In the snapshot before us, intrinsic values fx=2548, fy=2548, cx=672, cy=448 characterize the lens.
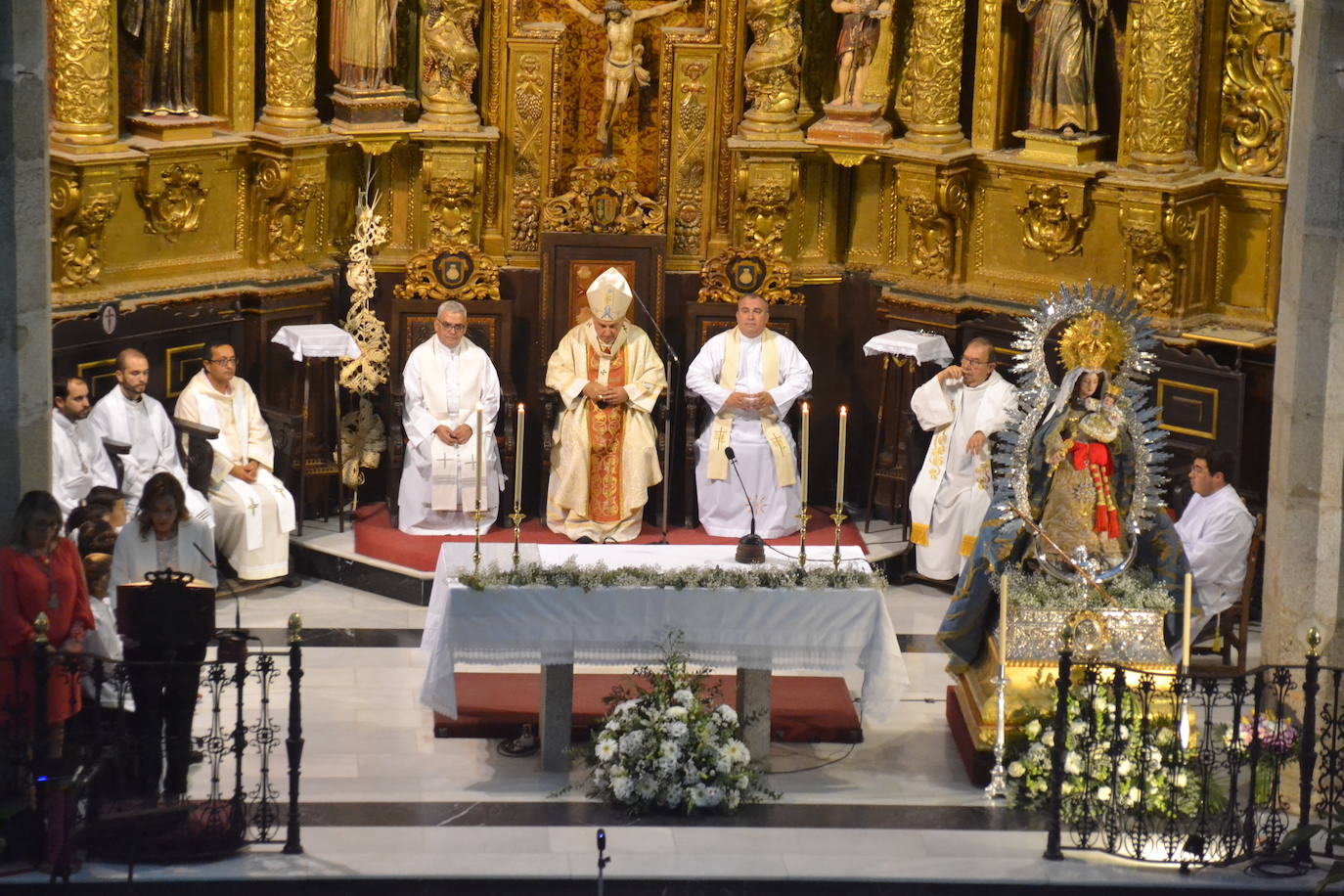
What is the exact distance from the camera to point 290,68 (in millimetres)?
15320

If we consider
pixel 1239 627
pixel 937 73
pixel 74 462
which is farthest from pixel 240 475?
pixel 1239 627

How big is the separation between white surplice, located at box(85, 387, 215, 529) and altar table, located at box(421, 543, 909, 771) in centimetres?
288

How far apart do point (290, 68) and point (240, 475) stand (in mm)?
2573

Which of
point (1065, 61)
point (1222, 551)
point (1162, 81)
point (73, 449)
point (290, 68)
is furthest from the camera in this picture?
point (290, 68)

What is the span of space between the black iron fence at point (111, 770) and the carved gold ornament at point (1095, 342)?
399 cm

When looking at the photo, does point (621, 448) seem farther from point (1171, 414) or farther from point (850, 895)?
point (850, 895)

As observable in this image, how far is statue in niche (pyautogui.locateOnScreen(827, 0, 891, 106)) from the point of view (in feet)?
51.2

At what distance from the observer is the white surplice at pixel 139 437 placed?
1404 cm

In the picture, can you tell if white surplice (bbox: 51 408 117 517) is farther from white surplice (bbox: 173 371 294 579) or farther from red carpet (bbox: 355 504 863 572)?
red carpet (bbox: 355 504 863 572)

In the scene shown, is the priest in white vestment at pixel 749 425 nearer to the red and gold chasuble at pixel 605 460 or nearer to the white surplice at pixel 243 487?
the red and gold chasuble at pixel 605 460

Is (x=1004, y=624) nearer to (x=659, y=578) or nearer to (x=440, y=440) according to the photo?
(x=659, y=578)

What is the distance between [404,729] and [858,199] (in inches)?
218

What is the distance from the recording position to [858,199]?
53.6 ft

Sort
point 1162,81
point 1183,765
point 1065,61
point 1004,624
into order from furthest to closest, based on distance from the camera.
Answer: point 1065,61
point 1162,81
point 1004,624
point 1183,765
